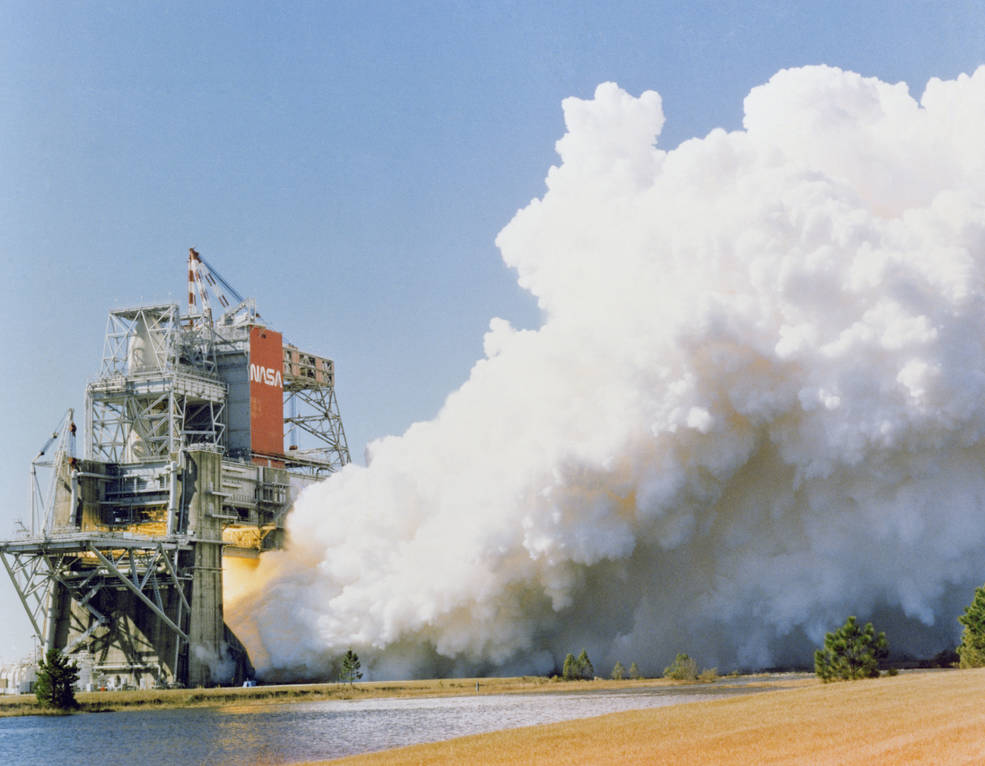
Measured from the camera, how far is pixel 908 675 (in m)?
65.2

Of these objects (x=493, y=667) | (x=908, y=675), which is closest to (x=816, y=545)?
(x=908, y=675)

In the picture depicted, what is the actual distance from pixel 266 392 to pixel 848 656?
7083cm

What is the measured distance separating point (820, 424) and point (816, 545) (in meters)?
9.54

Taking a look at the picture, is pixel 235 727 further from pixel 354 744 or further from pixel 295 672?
pixel 295 672

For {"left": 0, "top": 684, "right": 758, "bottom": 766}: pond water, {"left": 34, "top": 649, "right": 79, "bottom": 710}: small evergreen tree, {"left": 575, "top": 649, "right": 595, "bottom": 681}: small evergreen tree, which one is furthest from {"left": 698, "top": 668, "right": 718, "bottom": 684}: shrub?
{"left": 34, "top": 649, "right": 79, "bottom": 710}: small evergreen tree

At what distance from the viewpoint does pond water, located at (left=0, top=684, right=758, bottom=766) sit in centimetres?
4956

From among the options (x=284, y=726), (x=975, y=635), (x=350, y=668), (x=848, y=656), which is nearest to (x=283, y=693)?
(x=350, y=668)

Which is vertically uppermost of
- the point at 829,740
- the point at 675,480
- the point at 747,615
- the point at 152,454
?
the point at 152,454

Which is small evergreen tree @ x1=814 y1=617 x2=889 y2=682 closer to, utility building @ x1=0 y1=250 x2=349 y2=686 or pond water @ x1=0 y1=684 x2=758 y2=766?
pond water @ x1=0 y1=684 x2=758 y2=766

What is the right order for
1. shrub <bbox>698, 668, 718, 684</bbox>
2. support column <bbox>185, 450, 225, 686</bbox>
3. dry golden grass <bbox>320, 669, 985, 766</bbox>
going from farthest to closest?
support column <bbox>185, 450, 225, 686</bbox> → shrub <bbox>698, 668, 718, 684</bbox> → dry golden grass <bbox>320, 669, 985, 766</bbox>

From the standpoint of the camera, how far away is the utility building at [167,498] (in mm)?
96500

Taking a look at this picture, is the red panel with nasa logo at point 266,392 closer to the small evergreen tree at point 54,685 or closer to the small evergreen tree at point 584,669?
the small evergreen tree at point 54,685

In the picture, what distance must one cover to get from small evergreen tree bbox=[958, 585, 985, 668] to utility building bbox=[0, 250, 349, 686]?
58980 mm

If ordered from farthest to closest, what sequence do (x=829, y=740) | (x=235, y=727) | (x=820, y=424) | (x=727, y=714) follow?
1. (x=820, y=424)
2. (x=235, y=727)
3. (x=727, y=714)
4. (x=829, y=740)
